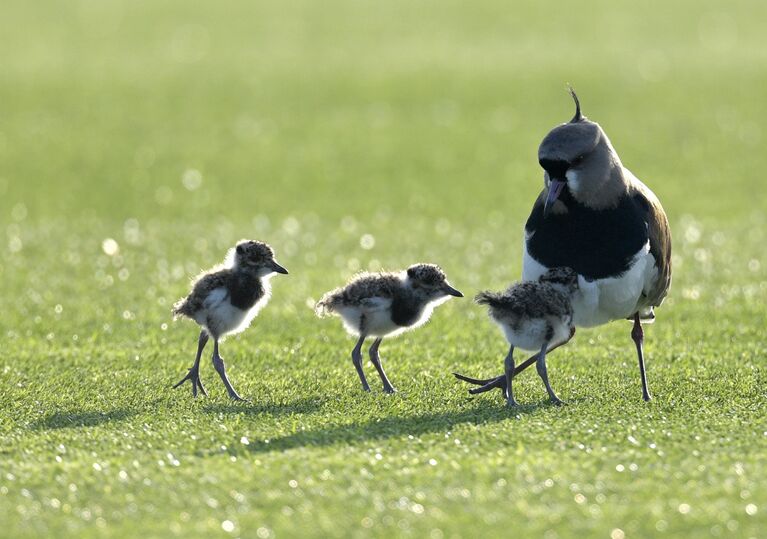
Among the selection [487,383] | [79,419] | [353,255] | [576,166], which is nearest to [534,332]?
[487,383]

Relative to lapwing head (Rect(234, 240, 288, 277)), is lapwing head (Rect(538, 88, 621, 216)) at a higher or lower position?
higher

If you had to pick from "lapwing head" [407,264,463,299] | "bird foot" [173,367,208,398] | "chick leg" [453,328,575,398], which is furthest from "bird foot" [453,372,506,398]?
"bird foot" [173,367,208,398]

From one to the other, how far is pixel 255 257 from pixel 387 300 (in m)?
1.09

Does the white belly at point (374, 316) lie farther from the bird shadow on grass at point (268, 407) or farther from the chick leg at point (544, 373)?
the chick leg at point (544, 373)

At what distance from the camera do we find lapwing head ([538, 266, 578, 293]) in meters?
9.00

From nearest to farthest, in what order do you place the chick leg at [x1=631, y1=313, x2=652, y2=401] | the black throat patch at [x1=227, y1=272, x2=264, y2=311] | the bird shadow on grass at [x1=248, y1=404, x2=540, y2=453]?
the bird shadow on grass at [x1=248, y1=404, x2=540, y2=453] < the chick leg at [x1=631, y1=313, x2=652, y2=401] < the black throat patch at [x1=227, y1=272, x2=264, y2=311]

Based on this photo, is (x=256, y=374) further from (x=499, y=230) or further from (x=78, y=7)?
(x=78, y=7)

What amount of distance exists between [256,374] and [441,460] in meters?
3.08

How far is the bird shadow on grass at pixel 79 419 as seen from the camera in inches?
339

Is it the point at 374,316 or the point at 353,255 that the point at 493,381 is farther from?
the point at 353,255

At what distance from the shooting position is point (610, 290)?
9.10 m

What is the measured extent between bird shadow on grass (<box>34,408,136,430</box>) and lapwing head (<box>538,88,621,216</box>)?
324 centimetres

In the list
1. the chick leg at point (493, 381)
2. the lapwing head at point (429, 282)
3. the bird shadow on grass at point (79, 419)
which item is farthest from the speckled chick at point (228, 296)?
the chick leg at point (493, 381)

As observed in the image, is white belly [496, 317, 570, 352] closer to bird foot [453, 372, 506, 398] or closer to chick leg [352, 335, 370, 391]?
bird foot [453, 372, 506, 398]
